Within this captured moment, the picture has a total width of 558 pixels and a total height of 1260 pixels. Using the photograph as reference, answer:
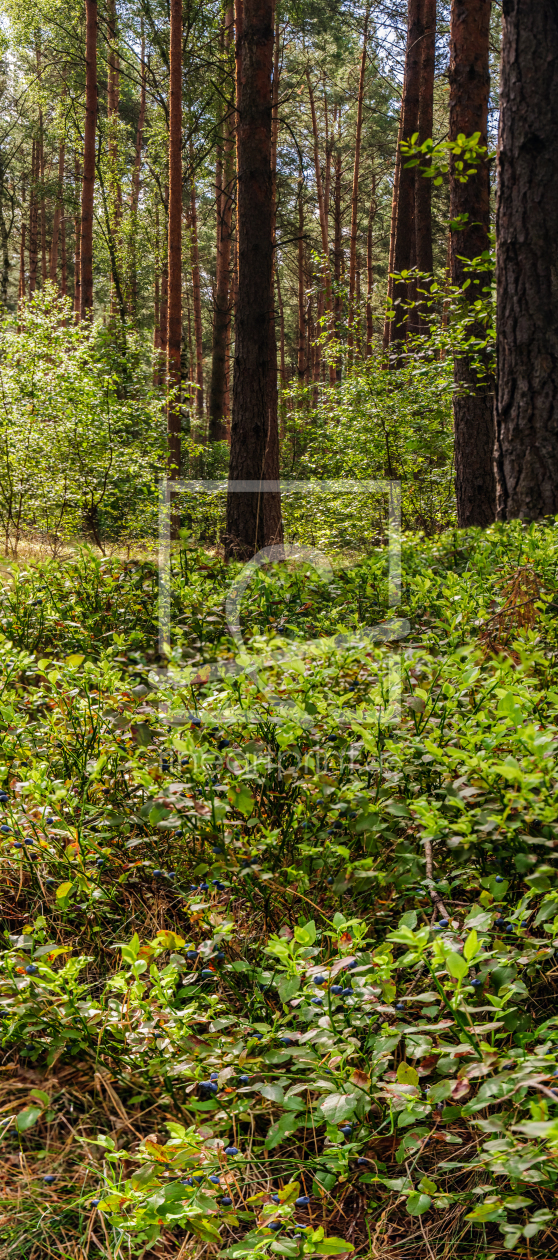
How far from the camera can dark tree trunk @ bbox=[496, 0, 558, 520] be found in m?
4.51

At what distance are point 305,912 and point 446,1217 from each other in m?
0.75

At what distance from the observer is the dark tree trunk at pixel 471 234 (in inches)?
264

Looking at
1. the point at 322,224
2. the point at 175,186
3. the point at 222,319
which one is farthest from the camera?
the point at 322,224

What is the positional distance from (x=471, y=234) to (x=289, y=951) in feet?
22.7

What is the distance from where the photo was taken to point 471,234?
686 cm

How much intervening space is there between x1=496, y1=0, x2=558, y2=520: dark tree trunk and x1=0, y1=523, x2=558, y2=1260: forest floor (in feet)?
6.07

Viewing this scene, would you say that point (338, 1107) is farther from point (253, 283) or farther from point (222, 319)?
point (222, 319)

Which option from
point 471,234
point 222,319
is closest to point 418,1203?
point 471,234

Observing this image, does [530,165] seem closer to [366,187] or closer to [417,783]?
[417,783]

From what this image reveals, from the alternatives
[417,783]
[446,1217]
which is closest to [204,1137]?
[446,1217]

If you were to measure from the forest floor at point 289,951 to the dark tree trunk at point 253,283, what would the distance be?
3277mm

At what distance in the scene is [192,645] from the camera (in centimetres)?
327

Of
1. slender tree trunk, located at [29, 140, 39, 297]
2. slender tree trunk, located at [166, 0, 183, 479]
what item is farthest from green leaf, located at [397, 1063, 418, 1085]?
slender tree trunk, located at [29, 140, 39, 297]

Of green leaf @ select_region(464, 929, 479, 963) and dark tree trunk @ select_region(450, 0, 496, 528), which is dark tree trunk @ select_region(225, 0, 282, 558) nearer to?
dark tree trunk @ select_region(450, 0, 496, 528)
